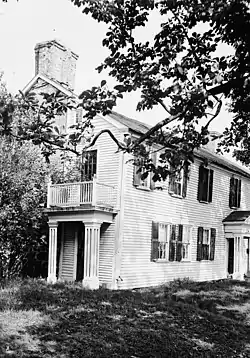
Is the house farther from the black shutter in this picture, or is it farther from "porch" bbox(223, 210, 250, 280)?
the black shutter

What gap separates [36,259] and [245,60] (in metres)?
15.1

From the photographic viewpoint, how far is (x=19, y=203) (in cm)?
1642

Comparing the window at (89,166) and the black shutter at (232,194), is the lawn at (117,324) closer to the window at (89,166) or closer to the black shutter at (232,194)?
the window at (89,166)

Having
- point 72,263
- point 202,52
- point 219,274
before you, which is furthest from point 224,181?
point 202,52

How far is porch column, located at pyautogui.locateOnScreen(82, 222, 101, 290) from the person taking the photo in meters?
16.6

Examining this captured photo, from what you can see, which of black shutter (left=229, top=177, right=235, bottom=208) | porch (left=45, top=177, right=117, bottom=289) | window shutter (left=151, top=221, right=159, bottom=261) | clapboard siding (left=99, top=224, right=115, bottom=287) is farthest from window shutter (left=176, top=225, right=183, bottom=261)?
black shutter (left=229, top=177, right=235, bottom=208)

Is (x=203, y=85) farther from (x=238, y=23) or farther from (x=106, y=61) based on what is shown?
(x=106, y=61)

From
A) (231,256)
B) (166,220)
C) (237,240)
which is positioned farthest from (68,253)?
(231,256)

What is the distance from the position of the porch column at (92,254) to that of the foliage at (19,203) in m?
2.17

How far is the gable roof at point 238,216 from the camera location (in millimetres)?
24000

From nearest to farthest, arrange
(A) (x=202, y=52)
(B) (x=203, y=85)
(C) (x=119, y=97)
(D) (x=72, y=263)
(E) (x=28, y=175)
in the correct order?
1. (B) (x=203, y=85)
2. (C) (x=119, y=97)
3. (A) (x=202, y=52)
4. (E) (x=28, y=175)
5. (D) (x=72, y=263)

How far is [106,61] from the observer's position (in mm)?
6145

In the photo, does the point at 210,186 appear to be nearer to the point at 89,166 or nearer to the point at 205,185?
the point at 205,185

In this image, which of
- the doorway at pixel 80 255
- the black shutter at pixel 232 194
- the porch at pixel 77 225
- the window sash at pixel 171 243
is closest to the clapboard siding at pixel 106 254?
the porch at pixel 77 225
